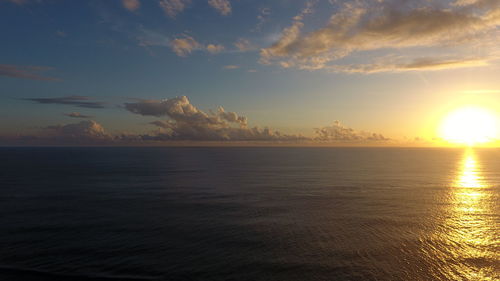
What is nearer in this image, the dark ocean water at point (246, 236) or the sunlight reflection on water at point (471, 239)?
the dark ocean water at point (246, 236)

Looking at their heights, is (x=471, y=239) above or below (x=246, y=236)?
below

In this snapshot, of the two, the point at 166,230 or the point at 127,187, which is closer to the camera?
the point at 166,230

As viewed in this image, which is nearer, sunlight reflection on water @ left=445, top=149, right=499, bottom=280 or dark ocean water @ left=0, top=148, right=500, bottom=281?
dark ocean water @ left=0, top=148, right=500, bottom=281

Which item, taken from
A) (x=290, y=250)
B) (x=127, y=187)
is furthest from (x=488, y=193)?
(x=127, y=187)

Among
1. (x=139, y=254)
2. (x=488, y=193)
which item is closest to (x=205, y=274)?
(x=139, y=254)

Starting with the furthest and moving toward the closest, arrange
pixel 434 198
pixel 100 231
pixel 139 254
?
pixel 434 198
pixel 100 231
pixel 139 254

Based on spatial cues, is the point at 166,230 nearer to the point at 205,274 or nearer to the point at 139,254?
the point at 139,254

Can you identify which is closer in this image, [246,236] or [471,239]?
[246,236]

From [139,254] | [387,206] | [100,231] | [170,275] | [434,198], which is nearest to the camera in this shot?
[170,275]

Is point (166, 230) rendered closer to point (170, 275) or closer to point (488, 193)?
point (170, 275)
